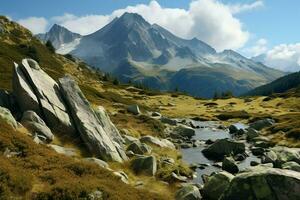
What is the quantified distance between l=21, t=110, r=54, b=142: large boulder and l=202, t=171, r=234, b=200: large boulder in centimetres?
1417

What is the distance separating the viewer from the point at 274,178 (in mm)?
25078

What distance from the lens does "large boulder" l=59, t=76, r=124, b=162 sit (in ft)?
113

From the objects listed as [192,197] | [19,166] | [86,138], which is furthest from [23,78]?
[192,197]

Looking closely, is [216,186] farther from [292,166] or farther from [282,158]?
[282,158]

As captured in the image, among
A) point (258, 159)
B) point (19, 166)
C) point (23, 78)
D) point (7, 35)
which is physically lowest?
point (258, 159)

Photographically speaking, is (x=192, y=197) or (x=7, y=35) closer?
(x=192, y=197)

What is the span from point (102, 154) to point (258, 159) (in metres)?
24.0

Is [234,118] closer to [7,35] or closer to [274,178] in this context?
[274,178]

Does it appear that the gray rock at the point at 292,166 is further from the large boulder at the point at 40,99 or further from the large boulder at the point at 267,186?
the large boulder at the point at 40,99

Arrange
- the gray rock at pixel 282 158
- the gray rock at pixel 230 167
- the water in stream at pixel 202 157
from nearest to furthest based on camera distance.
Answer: the gray rock at pixel 282 158 → the gray rock at pixel 230 167 → the water in stream at pixel 202 157

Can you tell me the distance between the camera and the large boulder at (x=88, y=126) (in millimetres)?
34562

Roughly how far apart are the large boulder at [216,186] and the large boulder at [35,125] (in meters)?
14.2

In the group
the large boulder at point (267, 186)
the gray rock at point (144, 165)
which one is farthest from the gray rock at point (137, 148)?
the large boulder at point (267, 186)

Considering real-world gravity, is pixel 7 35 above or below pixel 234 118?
above
